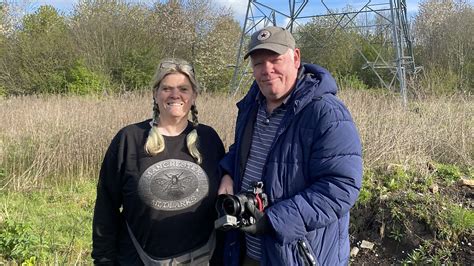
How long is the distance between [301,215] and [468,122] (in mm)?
5545

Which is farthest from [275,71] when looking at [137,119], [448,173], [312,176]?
[137,119]

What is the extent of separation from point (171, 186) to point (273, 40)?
0.86 metres

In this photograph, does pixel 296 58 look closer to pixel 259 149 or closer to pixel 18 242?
pixel 259 149

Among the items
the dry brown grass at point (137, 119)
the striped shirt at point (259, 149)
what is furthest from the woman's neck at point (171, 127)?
the dry brown grass at point (137, 119)

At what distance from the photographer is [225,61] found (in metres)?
25.3

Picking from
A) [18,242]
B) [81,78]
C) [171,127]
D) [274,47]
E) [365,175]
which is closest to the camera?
Answer: [274,47]

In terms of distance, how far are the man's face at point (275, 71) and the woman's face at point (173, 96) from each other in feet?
1.39

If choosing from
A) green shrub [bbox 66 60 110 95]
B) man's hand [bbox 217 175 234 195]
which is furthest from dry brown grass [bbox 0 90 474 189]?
green shrub [bbox 66 60 110 95]

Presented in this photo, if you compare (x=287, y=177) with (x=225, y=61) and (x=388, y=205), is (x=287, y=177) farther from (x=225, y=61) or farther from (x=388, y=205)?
(x=225, y=61)

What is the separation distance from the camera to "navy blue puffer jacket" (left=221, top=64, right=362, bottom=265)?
71.1 inches

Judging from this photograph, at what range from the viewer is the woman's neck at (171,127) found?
7.57ft

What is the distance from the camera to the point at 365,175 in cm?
498

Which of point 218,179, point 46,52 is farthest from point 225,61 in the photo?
point 218,179

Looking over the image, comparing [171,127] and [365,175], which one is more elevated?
[171,127]
